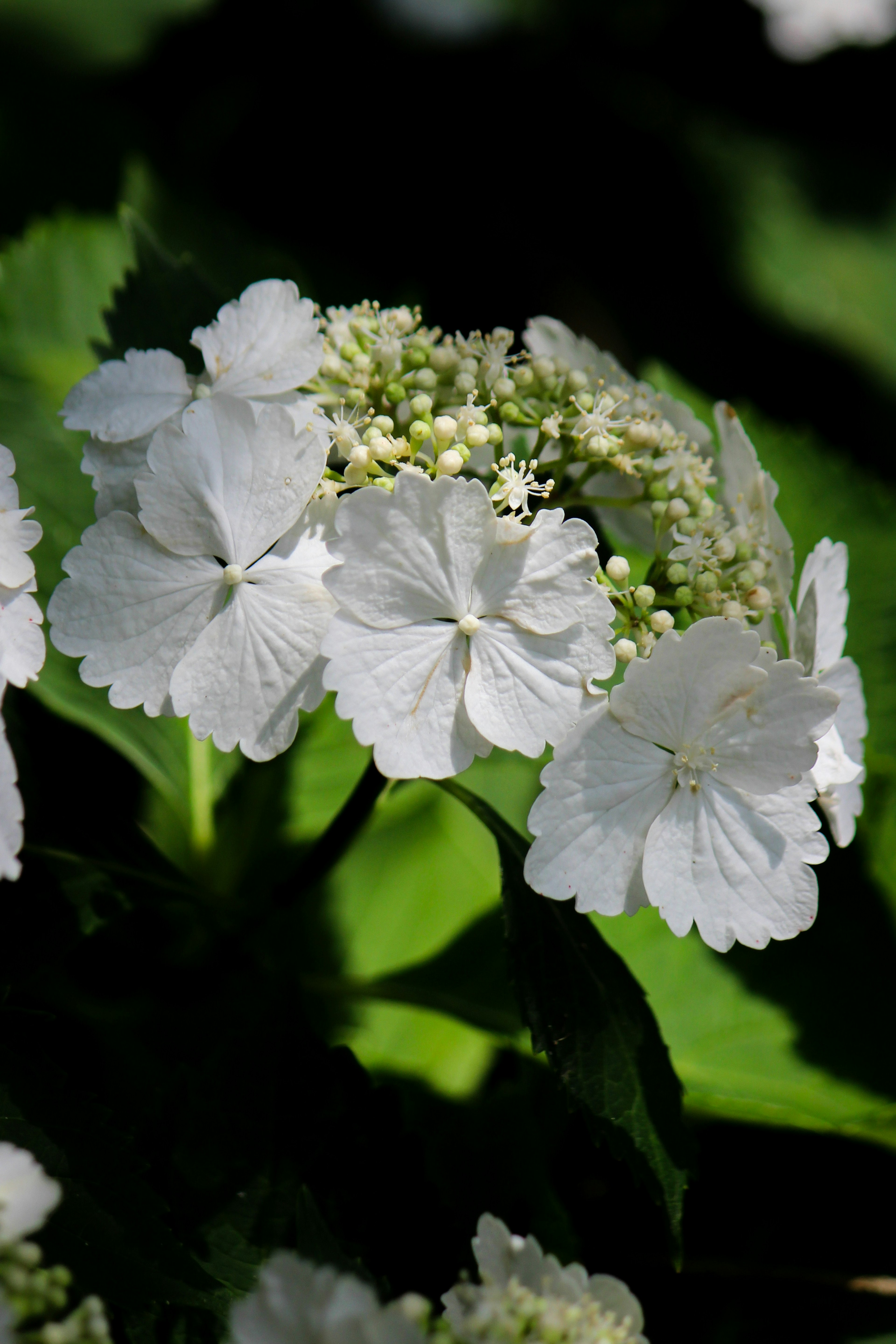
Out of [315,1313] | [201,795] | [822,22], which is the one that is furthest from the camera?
[822,22]

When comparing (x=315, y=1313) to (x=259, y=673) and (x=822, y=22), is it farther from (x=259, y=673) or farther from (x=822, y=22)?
(x=822, y=22)

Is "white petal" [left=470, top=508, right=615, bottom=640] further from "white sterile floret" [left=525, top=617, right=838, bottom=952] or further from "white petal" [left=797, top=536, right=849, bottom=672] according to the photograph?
"white petal" [left=797, top=536, right=849, bottom=672]

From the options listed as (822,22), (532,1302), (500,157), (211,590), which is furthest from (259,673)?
(822,22)

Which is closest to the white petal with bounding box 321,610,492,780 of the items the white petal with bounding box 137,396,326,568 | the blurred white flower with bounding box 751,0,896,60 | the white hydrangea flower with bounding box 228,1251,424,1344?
the white petal with bounding box 137,396,326,568

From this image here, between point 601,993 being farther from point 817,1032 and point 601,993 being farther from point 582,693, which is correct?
point 817,1032

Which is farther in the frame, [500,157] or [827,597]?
[500,157]
